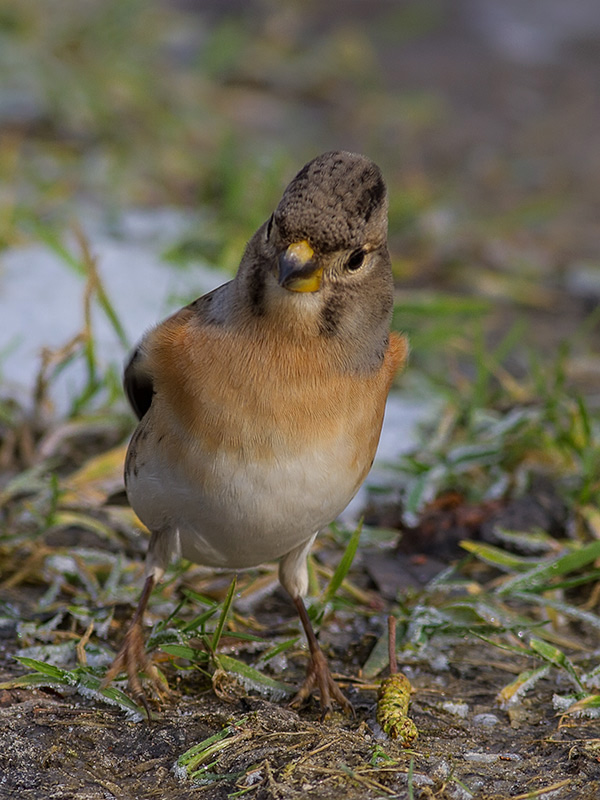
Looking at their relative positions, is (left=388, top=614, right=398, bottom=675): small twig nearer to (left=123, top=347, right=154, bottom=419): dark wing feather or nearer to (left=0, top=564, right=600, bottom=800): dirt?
(left=0, top=564, right=600, bottom=800): dirt

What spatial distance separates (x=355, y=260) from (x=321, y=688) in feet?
3.92

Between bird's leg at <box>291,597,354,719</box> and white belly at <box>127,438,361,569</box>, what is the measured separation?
0.33m

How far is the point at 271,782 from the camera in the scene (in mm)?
2510

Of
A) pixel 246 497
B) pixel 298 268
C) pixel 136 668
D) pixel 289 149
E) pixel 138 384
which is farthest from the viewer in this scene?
pixel 289 149

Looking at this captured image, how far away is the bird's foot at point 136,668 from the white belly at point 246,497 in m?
0.30

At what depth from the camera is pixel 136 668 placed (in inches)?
119

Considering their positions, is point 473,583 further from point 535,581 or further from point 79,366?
point 79,366

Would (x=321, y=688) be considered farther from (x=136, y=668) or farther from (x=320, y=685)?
(x=136, y=668)

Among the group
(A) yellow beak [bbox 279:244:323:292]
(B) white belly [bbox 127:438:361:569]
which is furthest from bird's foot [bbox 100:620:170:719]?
(A) yellow beak [bbox 279:244:323:292]

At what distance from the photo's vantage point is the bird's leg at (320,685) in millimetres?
3061

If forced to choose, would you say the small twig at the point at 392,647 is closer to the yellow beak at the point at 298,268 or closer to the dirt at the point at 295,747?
the dirt at the point at 295,747

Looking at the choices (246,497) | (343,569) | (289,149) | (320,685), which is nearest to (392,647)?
(320,685)

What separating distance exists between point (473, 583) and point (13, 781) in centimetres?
174

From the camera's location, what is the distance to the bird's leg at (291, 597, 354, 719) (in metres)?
3.06
